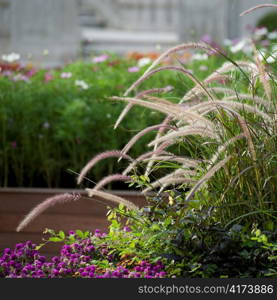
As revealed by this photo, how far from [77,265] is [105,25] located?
42.3 ft

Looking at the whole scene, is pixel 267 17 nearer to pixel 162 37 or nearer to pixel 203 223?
pixel 162 37

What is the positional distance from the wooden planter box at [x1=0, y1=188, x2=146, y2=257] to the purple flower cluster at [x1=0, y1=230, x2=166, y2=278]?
4.44 ft

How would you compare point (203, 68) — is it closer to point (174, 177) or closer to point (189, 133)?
point (174, 177)

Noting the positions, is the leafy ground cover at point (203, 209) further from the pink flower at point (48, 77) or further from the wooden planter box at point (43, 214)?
the pink flower at point (48, 77)

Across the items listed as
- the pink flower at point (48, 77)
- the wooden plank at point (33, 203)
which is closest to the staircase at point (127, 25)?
the pink flower at point (48, 77)

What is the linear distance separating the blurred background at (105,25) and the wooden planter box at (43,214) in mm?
1581

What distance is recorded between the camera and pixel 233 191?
2.52 m

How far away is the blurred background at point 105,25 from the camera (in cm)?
987

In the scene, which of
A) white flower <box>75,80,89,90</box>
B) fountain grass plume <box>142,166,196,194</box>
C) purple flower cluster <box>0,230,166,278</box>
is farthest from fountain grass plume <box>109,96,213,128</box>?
white flower <box>75,80,89,90</box>

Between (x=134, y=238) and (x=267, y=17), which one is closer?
(x=134, y=238)

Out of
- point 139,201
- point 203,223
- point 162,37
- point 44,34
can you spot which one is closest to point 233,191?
point 203,223

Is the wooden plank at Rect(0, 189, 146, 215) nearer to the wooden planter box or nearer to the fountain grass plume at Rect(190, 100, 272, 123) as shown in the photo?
the wooden planter box

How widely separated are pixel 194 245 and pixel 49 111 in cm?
268

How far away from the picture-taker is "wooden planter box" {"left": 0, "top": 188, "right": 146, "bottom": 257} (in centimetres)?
419
